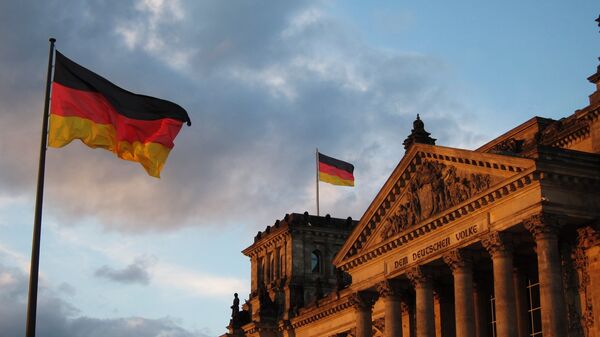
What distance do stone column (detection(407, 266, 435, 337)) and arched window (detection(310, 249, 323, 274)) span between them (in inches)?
1025

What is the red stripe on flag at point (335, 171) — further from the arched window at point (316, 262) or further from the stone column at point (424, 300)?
the stone column at point (424, 300)

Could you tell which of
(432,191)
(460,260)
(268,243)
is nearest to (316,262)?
(268,243)

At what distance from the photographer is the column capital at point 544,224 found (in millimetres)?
36375

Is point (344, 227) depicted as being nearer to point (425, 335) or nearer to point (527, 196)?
point (425, 335)

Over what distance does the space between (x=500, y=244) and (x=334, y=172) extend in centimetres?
3237

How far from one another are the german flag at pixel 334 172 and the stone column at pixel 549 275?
33422mm

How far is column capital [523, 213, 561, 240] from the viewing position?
1432 inches

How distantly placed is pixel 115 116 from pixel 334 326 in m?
35.9

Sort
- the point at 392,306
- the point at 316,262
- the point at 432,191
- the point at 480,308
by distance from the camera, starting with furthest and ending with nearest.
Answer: the point at 316,262
the point at 392,306
the point at 480,308
the point at 432,191

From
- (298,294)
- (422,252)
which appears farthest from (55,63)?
(298,294)

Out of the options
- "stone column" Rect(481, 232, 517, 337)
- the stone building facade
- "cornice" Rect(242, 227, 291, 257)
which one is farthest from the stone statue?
"stone column" Rect(481, 232, 517, 337)

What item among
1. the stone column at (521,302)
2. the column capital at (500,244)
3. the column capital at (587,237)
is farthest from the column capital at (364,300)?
the column capital at (587,237)

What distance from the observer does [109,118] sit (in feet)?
89.1

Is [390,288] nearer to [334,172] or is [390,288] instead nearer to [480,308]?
[480,308]
